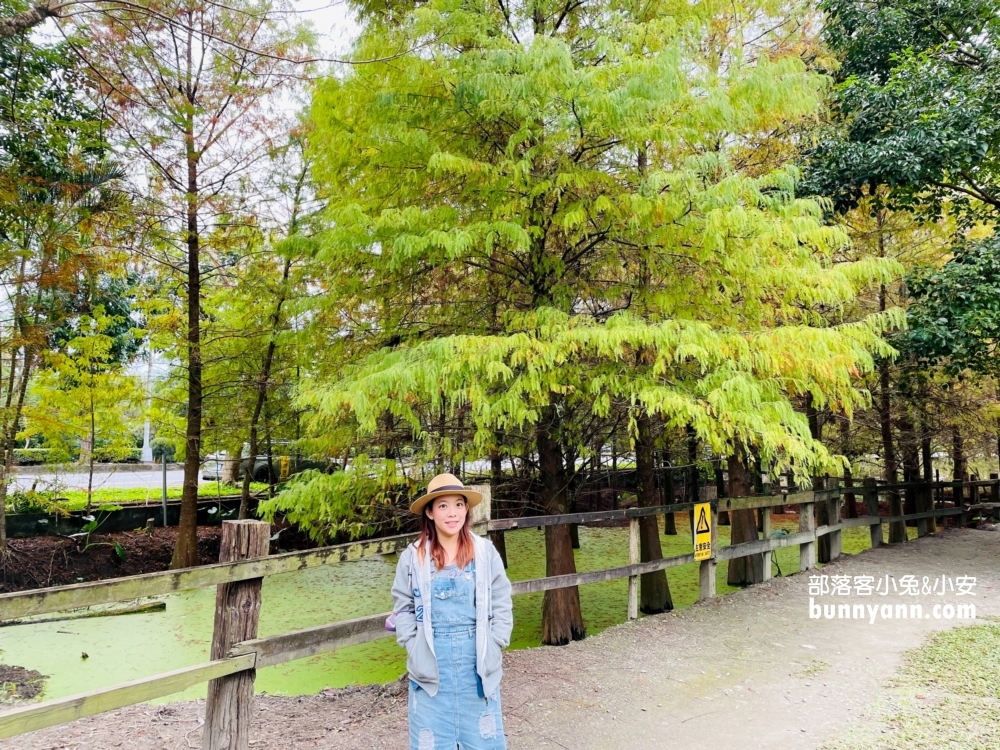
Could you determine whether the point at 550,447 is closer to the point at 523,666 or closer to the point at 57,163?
the point at 523,666

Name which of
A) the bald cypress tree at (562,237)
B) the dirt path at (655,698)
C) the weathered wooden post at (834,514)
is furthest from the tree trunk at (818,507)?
the dirt path at (655,698)

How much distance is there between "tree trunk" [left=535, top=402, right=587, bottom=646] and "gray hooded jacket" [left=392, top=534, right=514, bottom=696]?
4321 millimetres

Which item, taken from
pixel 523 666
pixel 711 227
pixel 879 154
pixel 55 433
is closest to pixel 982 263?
pixel 879 154

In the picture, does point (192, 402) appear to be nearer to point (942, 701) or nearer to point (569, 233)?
point (569, 233)

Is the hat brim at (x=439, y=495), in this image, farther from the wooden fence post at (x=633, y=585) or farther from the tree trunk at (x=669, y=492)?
the tree trunk at (x=669, y=492)

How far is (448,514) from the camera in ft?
8.48

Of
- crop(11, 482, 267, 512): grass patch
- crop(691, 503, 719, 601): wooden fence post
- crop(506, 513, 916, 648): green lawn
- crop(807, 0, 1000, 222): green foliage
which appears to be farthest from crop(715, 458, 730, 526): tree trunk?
crop(11, 482, 267, 512): grass patch

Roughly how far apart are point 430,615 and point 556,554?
5.01m

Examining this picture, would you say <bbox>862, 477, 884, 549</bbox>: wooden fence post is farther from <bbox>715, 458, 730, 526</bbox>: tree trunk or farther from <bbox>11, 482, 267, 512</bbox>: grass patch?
<bbox>11, 482, 267, 512</bbox>: grass patch

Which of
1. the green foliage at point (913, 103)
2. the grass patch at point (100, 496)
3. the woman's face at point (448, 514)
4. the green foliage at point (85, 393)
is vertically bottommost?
the grass patch at point (100, 496)

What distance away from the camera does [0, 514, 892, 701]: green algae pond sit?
650cm

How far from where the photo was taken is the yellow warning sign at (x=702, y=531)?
6.44 metres

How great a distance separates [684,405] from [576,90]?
2.37 meters

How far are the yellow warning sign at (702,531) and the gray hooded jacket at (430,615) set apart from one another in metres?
4.29
